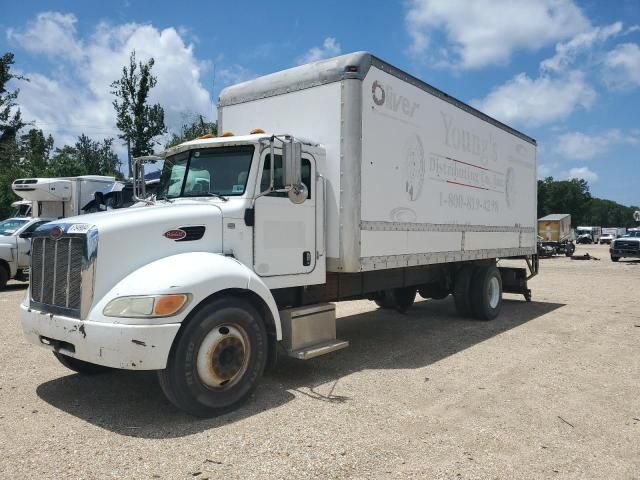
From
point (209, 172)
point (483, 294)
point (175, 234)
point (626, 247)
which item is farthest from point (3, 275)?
point (626, 247)

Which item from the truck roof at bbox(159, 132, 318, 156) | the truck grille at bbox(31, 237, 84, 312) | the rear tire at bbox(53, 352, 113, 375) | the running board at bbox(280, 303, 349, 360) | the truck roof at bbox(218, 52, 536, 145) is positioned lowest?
the rear tire at bbox(53, 352, 113, 375)

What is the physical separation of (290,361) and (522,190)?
7.14 metres

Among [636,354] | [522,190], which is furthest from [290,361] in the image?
[522,190]

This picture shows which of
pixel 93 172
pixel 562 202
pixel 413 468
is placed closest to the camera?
pixel 413 468

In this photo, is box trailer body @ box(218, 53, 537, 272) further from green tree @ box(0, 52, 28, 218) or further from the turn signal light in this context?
green tree @ box(0, 52, 28, 218)

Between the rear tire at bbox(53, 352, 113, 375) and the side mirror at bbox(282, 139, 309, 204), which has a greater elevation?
the side mirror at bbox(282, 139, 309, 204)

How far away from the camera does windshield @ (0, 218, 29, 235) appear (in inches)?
563

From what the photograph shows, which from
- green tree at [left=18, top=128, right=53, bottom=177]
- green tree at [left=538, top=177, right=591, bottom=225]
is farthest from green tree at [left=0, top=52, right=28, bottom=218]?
green tree at [left=538, top=177, right=591, bottom=225]

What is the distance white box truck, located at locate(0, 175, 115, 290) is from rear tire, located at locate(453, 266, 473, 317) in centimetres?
1130

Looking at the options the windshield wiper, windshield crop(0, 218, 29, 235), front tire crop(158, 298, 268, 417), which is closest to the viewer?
front tire crop(158, 298, 268, 417)

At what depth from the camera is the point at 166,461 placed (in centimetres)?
374

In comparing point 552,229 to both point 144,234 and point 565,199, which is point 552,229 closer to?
point 144,234

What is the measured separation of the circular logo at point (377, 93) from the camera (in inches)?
248

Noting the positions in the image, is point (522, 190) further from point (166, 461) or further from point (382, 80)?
point (166, 461)
